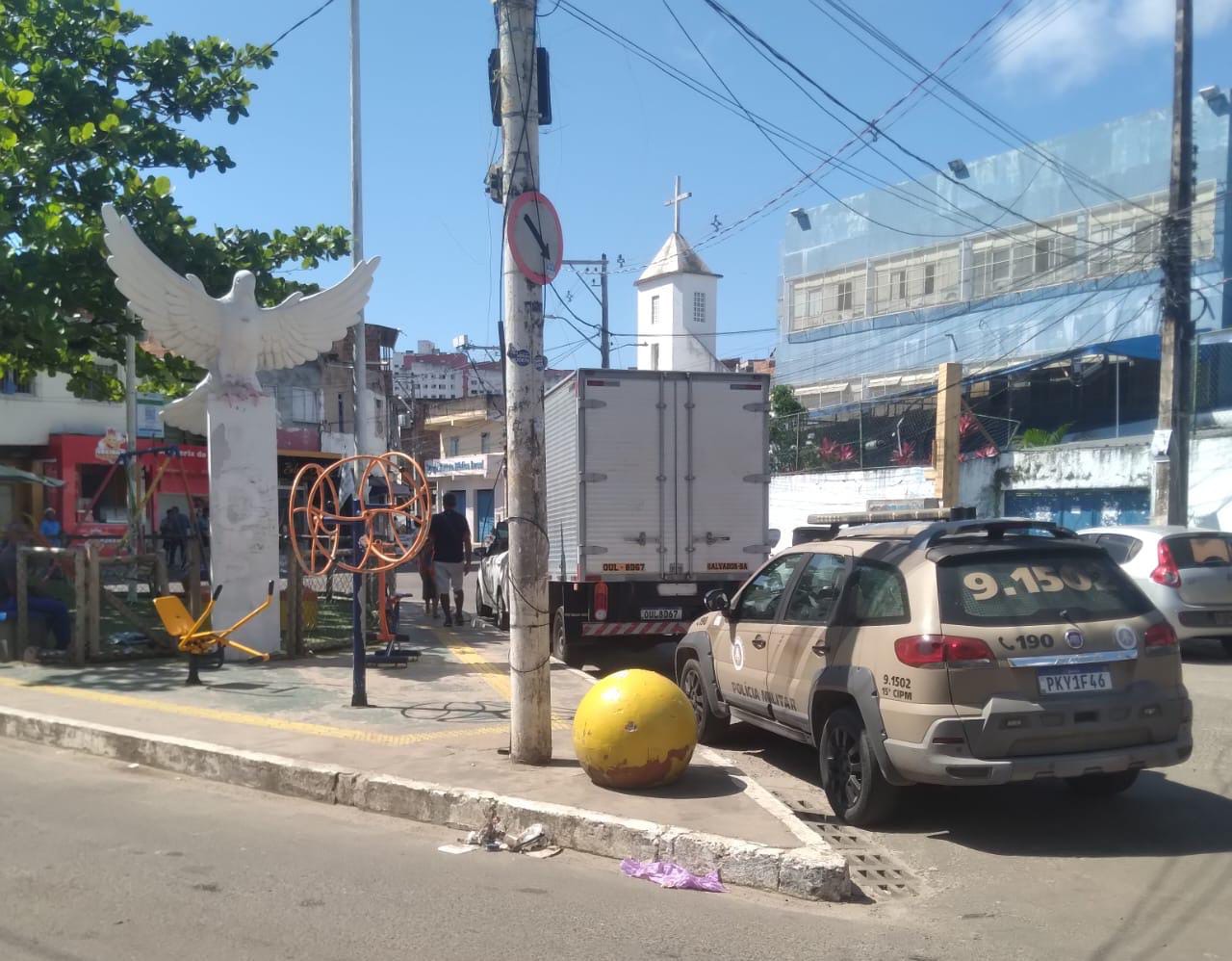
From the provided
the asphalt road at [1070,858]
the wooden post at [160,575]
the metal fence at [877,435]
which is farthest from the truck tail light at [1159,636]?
the metal fence at [877,435]

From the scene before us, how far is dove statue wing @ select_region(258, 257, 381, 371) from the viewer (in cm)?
1260

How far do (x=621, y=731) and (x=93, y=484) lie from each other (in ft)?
94.2

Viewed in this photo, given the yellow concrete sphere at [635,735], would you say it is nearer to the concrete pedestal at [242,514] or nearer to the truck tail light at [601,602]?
the truck tail light at [601,602]

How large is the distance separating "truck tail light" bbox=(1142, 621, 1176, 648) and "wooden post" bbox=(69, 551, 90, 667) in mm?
9861

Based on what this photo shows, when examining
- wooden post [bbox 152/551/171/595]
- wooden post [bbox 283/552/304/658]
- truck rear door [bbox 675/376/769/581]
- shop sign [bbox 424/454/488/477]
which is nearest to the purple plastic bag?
truck rear door [bbox 675/376/769/581]

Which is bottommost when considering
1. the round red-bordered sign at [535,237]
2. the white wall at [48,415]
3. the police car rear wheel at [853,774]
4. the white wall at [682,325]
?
the police car rear wheel at [853,774]

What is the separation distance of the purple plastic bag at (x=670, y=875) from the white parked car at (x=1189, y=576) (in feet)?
28.4

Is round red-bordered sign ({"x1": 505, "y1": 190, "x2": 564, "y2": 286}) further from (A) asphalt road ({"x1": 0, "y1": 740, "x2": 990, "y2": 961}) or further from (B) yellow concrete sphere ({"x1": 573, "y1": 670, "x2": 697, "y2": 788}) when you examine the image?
(A) asphalt road ({"x1": 0, "y1": 740, "x2": 990, "y2": 961})

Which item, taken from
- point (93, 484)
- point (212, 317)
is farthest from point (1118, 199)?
point (93, 484)

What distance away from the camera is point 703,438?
1223 cm

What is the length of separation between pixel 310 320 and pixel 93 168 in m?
3.55

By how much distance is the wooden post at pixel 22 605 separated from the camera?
11508 millimetres

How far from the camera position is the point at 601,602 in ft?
38.9

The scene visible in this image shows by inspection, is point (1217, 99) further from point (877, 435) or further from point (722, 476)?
point (722, 476)
